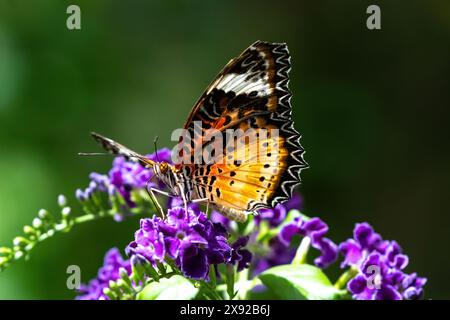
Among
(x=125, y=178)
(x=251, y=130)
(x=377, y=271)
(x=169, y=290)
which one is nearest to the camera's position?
(x=169, y=290)

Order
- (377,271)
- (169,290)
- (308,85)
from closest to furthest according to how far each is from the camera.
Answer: (169,290)
(377,271)
(308,85)

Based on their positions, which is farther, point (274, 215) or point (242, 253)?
point (274, 215)

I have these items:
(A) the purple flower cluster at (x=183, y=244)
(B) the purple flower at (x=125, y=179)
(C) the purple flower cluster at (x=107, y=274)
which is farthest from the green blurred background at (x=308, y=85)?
(A) the purple flower cluster at (x=183, y=244)

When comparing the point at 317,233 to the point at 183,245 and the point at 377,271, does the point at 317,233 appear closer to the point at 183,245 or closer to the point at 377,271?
the point at 377,271

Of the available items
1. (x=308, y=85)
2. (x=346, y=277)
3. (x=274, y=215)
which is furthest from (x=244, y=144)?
(x=308, y=85)

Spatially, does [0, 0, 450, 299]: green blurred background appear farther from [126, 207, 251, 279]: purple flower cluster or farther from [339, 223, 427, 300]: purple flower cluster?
[126, 207, 251, 279]: purple flower cluster

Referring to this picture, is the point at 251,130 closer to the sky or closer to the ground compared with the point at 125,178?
closer to the sky

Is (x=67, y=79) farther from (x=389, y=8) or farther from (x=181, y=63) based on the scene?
(x=389, y=8)
